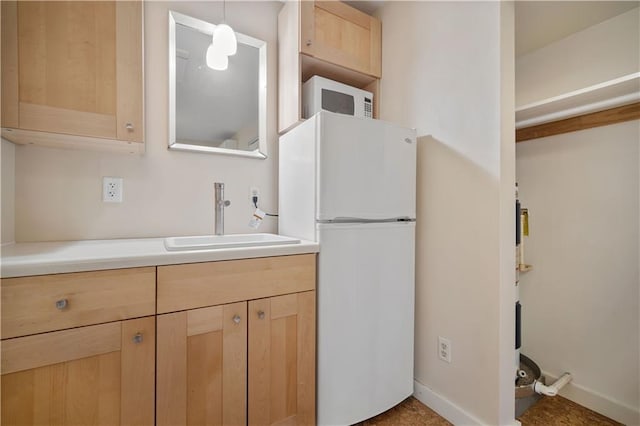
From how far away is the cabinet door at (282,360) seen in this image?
3.79 feet

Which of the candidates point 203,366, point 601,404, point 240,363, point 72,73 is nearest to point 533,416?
point 601,404

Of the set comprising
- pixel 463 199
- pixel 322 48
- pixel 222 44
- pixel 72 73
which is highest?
pixel 322 48

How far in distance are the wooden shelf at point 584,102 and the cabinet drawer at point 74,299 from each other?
203 cm

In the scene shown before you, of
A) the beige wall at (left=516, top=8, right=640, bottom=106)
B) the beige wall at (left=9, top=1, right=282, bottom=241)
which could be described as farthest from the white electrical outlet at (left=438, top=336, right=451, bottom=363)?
the beige wall at (left=516, top=8, right=640, bottom=106)

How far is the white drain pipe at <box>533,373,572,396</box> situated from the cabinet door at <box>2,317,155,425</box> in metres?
1.89

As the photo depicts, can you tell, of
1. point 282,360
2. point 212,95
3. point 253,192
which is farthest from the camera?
point 253,192

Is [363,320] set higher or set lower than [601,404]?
higher

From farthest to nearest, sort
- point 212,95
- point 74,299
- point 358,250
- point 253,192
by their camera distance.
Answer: point 253,192
point 212,95
point 358,250
point 74,299

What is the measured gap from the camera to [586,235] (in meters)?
1.63

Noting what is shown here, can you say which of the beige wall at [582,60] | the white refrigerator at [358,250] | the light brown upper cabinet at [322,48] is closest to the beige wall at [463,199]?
the white refrigerator at [358,250]

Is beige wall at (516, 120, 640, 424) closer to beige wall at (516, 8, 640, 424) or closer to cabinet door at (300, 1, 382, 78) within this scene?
beige wall at (516, 8, 640, 424)

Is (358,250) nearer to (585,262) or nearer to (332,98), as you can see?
(332,98)

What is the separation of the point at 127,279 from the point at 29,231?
2.45ft

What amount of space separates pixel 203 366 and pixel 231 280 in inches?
13.3
